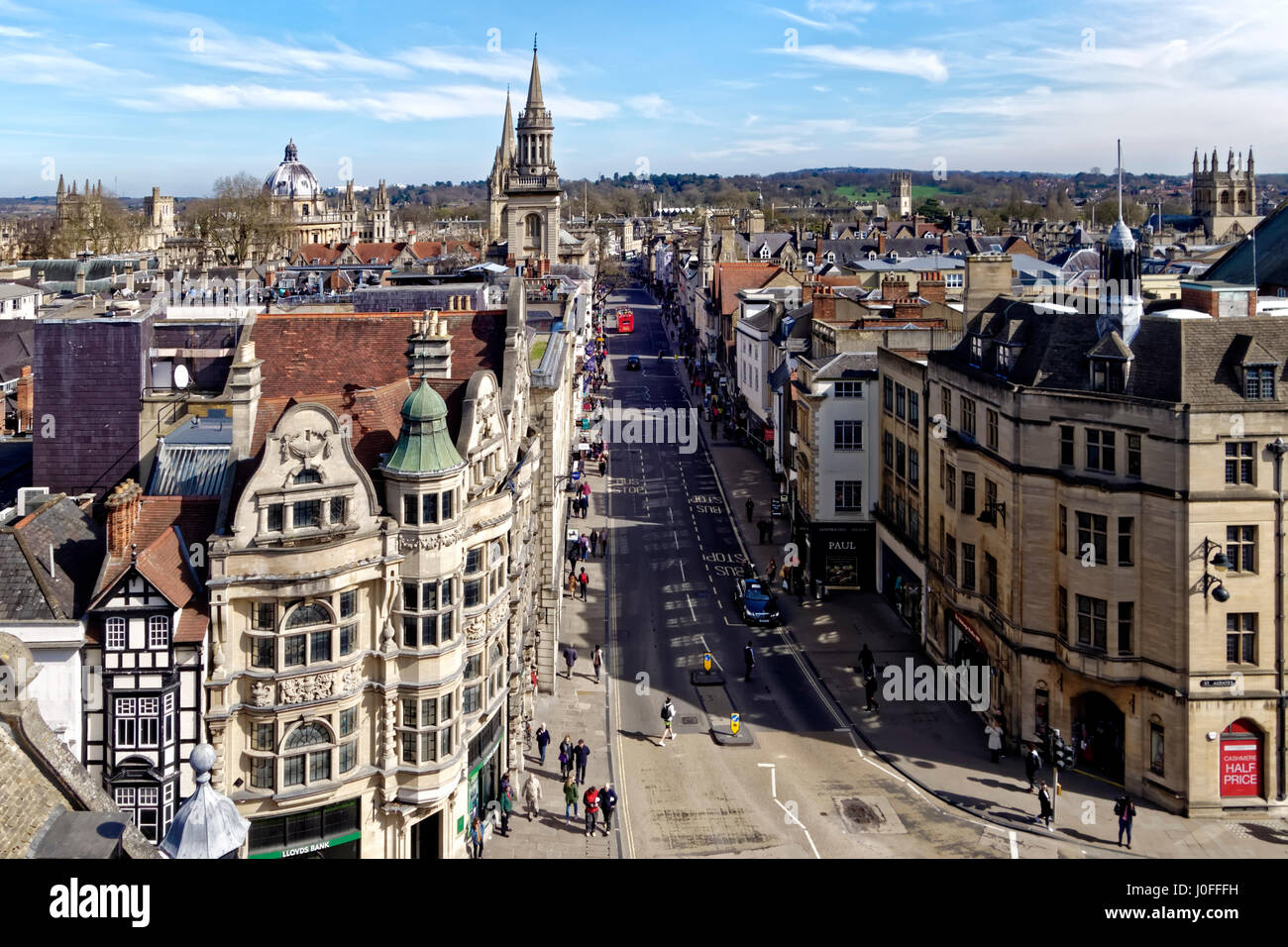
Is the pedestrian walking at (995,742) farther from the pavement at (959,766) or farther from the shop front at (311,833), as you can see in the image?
the shop front at (311,833)

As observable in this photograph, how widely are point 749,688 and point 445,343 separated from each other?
17704mm

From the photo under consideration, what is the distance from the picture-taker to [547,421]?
47000 mm

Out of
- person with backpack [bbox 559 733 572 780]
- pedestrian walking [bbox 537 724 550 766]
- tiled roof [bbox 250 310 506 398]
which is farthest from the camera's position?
pedestrian walking [bbox 537 724 550 766]

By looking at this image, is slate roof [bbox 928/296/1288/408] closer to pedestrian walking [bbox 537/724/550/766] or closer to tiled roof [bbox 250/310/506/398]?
tiled roof [bbox 250/310/506/398]

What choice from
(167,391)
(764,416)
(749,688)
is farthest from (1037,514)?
(764,416)

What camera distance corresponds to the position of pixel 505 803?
34.2 m

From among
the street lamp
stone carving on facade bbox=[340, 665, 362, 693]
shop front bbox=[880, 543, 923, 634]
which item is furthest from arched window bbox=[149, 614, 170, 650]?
shop front bbox=[880, 543, 923, 634]

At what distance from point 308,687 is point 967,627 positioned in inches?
980

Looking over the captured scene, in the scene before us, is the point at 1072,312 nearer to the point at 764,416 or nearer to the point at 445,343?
the point at 445,343

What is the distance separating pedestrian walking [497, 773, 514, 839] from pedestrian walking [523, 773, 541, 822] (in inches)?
22.9

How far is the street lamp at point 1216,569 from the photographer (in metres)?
34.3

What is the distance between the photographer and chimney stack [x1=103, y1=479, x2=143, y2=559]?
91.8 ft
